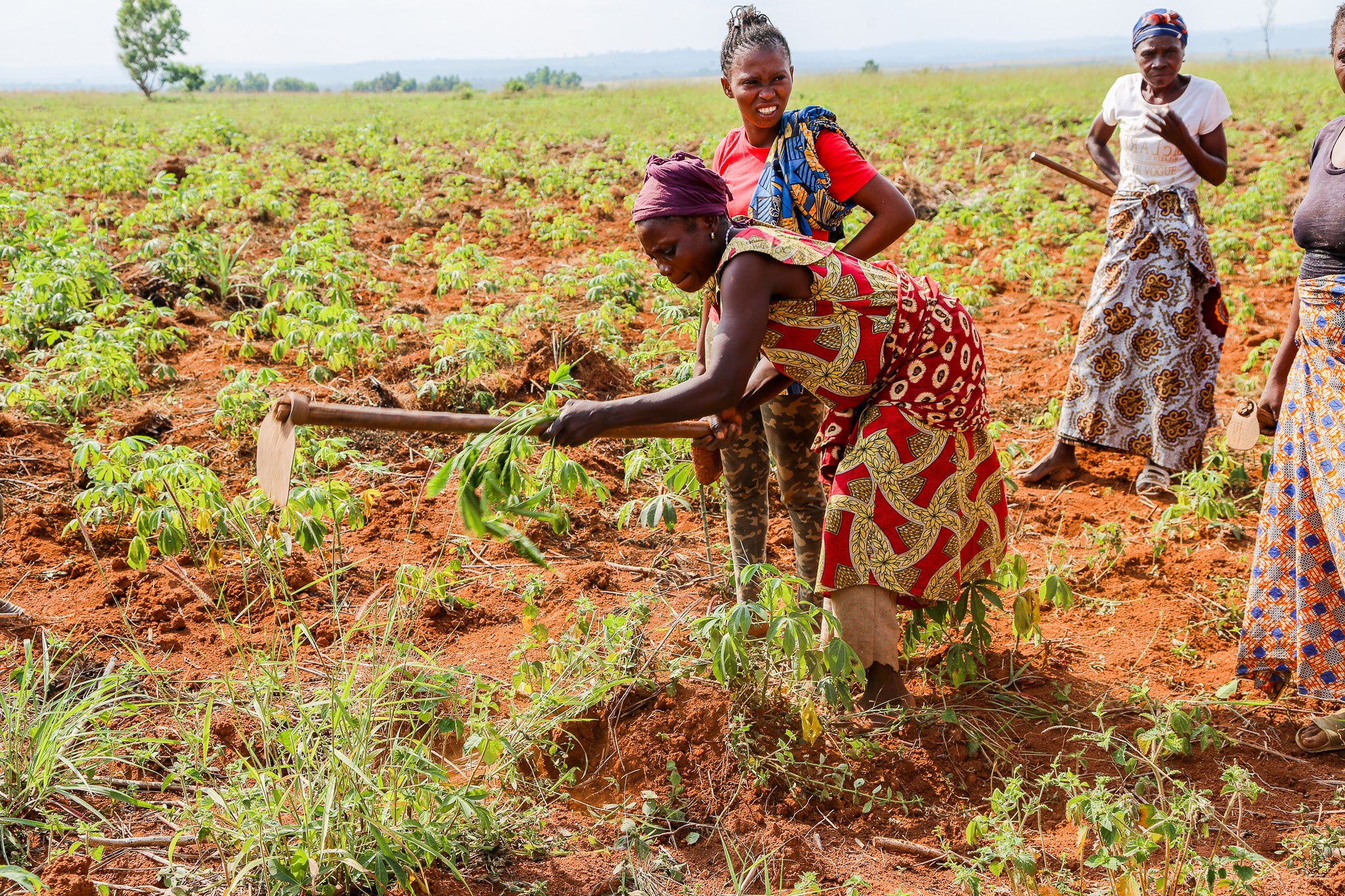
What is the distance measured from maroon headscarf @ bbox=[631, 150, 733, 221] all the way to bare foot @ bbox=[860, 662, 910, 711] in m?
1.02

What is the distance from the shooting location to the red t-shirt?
237cm

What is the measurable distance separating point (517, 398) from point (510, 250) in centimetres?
349

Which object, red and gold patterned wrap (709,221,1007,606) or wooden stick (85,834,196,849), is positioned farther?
red and gold patterned wrap (709,221,1007,606)

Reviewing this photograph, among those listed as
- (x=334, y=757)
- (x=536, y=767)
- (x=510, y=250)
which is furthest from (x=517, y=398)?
(x=510, y=250)

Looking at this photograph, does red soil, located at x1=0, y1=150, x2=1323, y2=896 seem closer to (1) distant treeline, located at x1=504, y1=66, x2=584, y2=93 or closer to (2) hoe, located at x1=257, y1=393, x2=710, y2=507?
(2) hoe, located at x1=257, y1=393, x2=710, y2=507

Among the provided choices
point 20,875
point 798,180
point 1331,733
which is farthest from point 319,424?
point 1331,733

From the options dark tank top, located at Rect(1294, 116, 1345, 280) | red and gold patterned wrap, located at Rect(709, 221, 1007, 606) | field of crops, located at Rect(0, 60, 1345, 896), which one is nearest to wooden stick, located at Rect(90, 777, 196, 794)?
field of crops, located at Rect(0, 60, 1345, 896)

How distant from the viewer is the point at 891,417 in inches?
81.7

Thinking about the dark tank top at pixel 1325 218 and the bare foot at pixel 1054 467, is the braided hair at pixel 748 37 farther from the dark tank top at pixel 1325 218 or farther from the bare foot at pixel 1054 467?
the bare foot at pixel 1054 467

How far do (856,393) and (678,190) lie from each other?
535mm

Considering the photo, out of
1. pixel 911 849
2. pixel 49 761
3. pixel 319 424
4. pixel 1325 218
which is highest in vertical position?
pixel 1325 218

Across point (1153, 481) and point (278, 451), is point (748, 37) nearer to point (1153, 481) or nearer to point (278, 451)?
point (278, 451)

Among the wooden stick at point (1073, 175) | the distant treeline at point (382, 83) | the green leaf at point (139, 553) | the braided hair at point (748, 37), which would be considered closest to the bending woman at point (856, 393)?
the braided hair at point (748, 37)

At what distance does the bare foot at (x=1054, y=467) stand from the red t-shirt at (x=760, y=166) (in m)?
1.75
